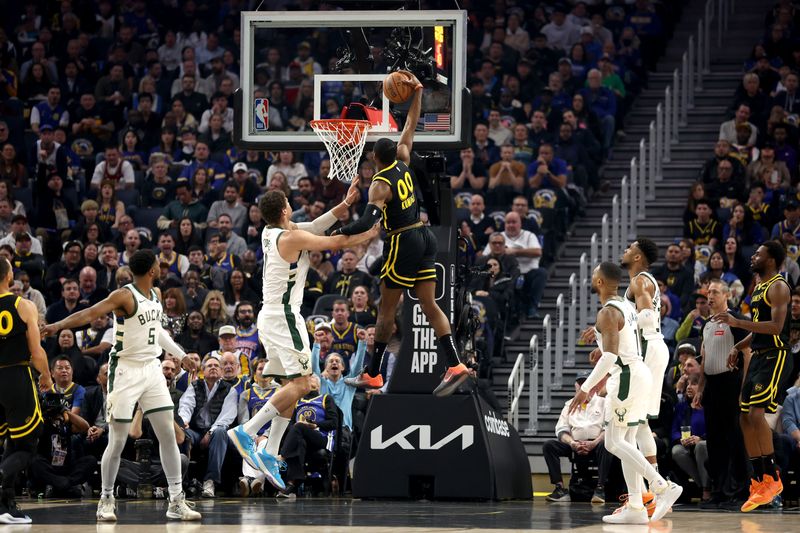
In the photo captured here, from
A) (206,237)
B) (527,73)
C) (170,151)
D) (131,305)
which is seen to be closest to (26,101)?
(170,151)

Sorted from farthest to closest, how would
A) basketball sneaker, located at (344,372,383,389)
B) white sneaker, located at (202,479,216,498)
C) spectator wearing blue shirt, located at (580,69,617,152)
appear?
spectator wearing blue shirt, located at (580,69,617,152) → white sneaker, located at (202,479,216,498) → basketball sneaker, located at (344,372,383,389)

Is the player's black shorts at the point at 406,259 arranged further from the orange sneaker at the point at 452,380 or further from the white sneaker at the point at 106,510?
the white sneaker at the point at 106,510

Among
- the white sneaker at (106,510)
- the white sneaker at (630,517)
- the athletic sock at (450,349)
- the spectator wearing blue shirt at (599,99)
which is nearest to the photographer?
the white sneaker at (106,510)

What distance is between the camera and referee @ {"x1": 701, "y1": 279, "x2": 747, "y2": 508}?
554 inches

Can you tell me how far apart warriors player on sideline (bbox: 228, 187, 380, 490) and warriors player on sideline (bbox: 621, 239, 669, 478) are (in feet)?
8.12

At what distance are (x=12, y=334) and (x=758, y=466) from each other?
7077 millimetres

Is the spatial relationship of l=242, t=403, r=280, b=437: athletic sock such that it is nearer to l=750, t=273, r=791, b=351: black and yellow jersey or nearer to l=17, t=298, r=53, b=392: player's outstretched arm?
l=17, t=298, r=53, b=392: player's outstretched arm

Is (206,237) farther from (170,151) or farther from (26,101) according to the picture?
(26,101)

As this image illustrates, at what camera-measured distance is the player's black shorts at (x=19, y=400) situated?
38.1 feet

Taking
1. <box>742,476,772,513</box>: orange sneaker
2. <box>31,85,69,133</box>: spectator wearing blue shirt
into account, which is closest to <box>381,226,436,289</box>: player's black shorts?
<box>742,476,772,513</box>: orange sneaker

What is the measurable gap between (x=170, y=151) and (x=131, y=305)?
38.6 ft

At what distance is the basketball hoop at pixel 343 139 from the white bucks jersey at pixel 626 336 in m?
2.67

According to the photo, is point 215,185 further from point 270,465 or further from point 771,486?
point 771,486

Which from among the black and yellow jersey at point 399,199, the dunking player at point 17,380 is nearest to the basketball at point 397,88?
the black and yellow jersey at point 399,199
